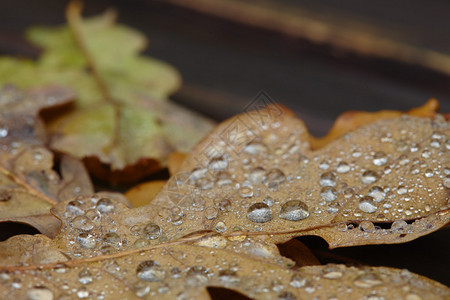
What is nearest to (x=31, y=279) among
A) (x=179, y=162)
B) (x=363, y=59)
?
(x=179, y=162)

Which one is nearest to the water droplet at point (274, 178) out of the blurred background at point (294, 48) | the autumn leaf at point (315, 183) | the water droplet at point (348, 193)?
the autumn leaf at point (315, 183)

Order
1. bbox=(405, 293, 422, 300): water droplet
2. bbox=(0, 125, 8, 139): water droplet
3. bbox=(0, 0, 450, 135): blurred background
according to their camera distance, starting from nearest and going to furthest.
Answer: bbox=(405, 293, 422, 300): water droplet → bbox=(0, 125, 8, 139): water droplet → bbox=(0, 0, 450, 135): blurred background

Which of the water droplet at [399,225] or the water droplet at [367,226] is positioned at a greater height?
the water droplet at [399,225]

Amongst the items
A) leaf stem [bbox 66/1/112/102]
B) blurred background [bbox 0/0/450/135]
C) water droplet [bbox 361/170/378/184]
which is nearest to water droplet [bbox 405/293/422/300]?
water droplet [bbox 361/170/378/184]

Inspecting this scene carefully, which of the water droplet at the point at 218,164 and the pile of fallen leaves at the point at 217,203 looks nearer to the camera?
the pile of fallen leaves at the point at 217,203

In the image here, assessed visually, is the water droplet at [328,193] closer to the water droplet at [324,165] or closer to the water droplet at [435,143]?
the water droplet at [324,165]

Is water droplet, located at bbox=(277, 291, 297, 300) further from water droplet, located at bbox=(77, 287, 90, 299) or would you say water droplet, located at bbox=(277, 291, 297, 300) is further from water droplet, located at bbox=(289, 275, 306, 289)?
water droplet, located at bbox=(77, 287, 90, 299)

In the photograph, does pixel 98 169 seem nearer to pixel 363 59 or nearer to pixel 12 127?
pixel 12 127
